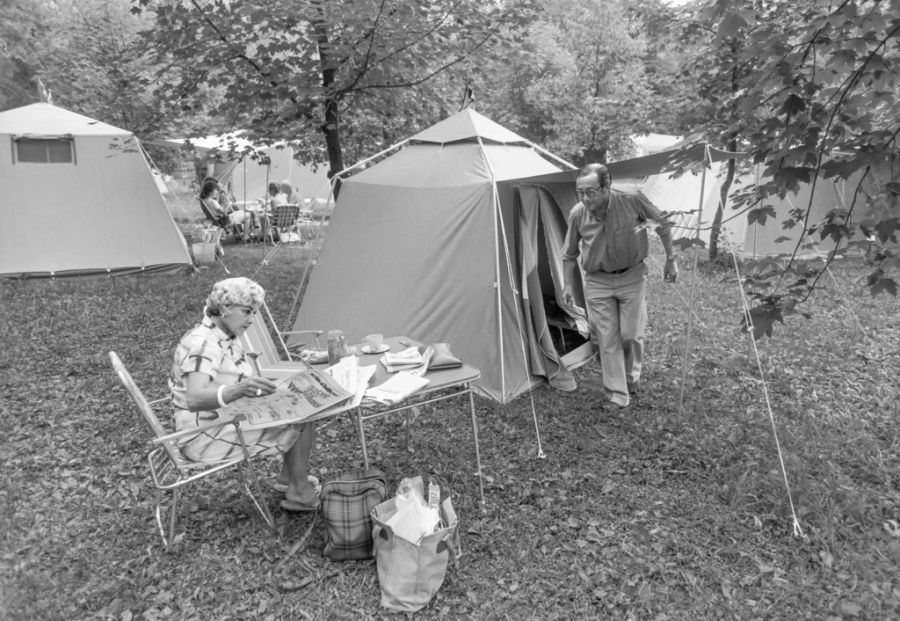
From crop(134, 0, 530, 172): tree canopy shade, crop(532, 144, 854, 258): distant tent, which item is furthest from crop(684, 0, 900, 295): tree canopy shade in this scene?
crop(134, 0, 530, 172): tree canopy shade

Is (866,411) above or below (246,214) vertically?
below

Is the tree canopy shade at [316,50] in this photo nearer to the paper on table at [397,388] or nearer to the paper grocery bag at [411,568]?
the paper on table at [397,388]

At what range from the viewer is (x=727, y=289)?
7996mm

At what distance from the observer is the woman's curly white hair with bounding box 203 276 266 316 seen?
2766 millimetres

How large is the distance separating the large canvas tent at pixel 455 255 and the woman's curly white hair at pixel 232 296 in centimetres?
198

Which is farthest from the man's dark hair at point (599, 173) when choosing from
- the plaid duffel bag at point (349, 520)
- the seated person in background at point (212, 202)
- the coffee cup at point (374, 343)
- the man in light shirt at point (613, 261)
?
the seated person in background at point (212, 202)

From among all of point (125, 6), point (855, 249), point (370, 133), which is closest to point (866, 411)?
point (855, 249)

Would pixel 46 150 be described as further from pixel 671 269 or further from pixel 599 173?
pixel 671 269

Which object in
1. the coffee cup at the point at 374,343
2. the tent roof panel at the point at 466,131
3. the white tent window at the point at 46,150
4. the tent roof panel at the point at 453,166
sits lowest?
the coffee cup at the point at 374,343

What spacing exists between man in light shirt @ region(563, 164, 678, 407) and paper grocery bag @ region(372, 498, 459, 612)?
7.37 feet

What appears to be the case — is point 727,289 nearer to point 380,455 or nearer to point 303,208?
point 380,455

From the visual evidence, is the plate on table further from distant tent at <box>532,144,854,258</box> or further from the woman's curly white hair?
distant tent at <box>532,144,854,258</box>

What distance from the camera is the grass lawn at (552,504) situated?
2.61m

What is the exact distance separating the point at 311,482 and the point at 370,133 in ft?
17.5
